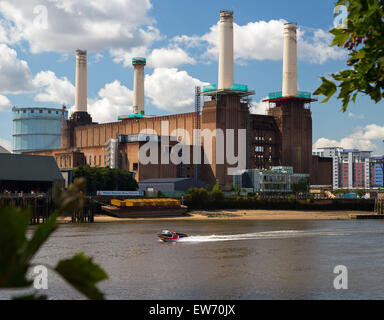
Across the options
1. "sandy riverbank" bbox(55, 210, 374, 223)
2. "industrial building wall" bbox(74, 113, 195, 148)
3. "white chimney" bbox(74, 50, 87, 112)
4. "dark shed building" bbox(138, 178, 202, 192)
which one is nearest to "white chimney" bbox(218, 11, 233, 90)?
"industrial building wall" bbox(74, 113, 195, 148)

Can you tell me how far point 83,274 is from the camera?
11.8 ft

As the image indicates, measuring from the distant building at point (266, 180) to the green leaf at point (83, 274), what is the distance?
139651 millimetres

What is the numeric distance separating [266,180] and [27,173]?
6478 cm

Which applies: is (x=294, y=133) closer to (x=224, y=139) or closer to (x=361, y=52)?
(x=224, y=139)

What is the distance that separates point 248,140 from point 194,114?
2046cm

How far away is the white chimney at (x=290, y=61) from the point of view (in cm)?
15712

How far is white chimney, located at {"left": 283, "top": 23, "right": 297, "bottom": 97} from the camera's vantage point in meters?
157

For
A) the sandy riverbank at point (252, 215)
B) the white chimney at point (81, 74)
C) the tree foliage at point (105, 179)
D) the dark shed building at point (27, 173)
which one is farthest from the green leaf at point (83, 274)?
the white chimney at point (81, 74)

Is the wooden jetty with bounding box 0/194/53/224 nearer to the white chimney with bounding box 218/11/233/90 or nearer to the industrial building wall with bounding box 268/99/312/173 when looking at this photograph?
the white chimney with bounding box 218/11/233/90

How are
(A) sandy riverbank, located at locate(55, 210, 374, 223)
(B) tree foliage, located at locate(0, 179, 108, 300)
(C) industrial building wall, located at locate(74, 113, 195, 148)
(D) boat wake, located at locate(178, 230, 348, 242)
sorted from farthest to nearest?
(C) industrial building wall, located at locate(74, 113, 195, 148)
(A) sandy riverbank, located at locate(55, 210, 374, 223)
(D) boat wake, located at locate(178, 230, 348, 242)
(B) tree foliage, located at locate(0, 179, 108, 300)

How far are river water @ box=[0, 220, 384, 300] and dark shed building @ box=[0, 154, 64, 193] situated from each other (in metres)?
34.0

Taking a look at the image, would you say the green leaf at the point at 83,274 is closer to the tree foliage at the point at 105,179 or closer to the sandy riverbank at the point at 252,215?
the sandy riverbank at the point at 252,215
